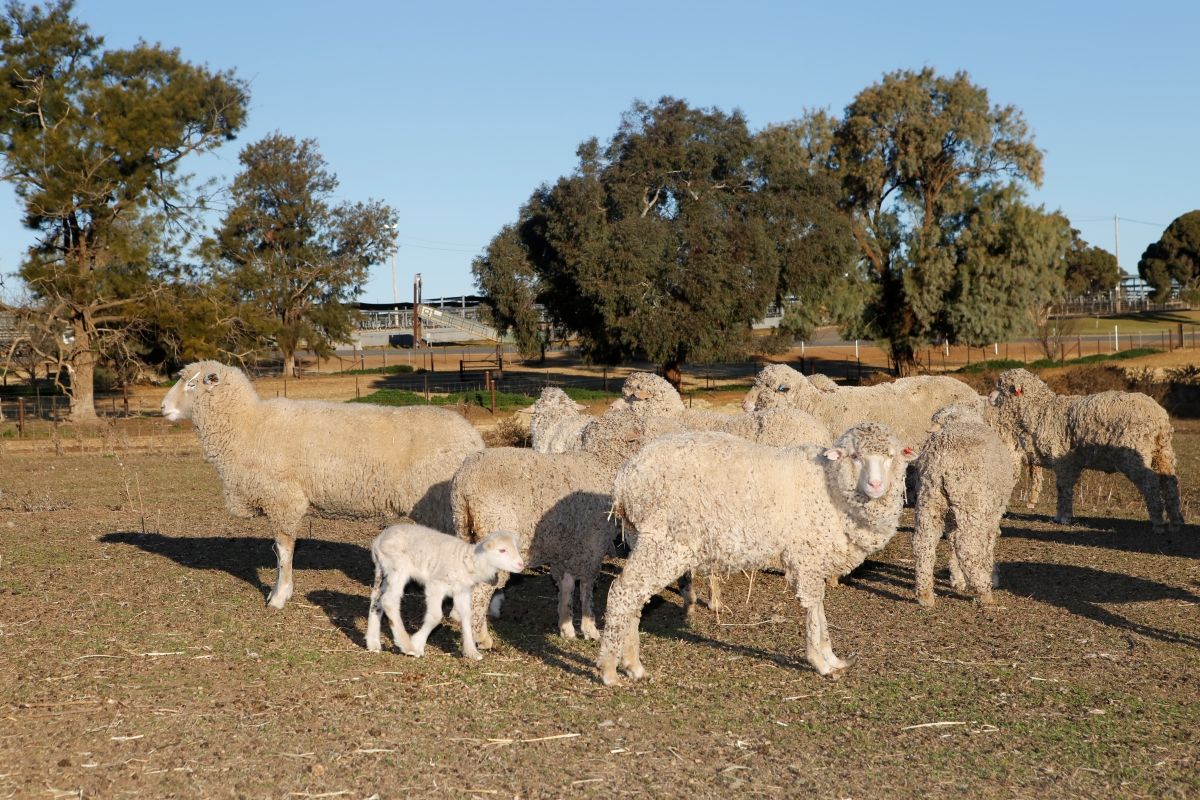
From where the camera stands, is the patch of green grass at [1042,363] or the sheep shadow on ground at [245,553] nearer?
the sheep shadow on ground at [245,553]

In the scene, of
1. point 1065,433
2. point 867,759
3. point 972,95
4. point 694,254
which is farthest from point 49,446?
point 972,95

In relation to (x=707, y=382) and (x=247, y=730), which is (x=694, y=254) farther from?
(x=247, y=730)

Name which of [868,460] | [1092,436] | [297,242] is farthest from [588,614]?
[297,242]

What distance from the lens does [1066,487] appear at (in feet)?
50.4

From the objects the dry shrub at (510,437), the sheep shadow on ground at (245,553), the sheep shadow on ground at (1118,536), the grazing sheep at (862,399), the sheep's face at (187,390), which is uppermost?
the sheep's face at (187,390)

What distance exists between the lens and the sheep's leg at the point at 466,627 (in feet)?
27.7

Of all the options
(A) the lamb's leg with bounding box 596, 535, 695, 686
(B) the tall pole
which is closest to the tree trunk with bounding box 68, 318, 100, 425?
(A) the lamb's leg with bounding box 596, 535, 695, 686

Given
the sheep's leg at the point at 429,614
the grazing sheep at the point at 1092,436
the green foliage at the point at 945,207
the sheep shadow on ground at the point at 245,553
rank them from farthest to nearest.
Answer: the green foliage at the point at 945,207 < the grazing sheep at the point at 1092,436 < the sheep shadow on ground at the point at 245,553 < the sheep's leg at the point at 429,614

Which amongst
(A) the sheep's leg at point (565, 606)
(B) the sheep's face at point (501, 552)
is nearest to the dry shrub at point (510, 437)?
(A) the sheep's leg at point (565, 606)

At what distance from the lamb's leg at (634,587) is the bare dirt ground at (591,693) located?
0.26 metres

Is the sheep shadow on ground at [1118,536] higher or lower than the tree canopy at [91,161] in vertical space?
lower

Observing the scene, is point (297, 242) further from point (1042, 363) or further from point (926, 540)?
point (926, 540)

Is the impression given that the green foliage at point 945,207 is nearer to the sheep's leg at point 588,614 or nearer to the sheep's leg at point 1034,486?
the sheep's leg at point 1034,486

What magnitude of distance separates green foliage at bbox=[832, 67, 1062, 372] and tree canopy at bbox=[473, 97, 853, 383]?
14.7ft
